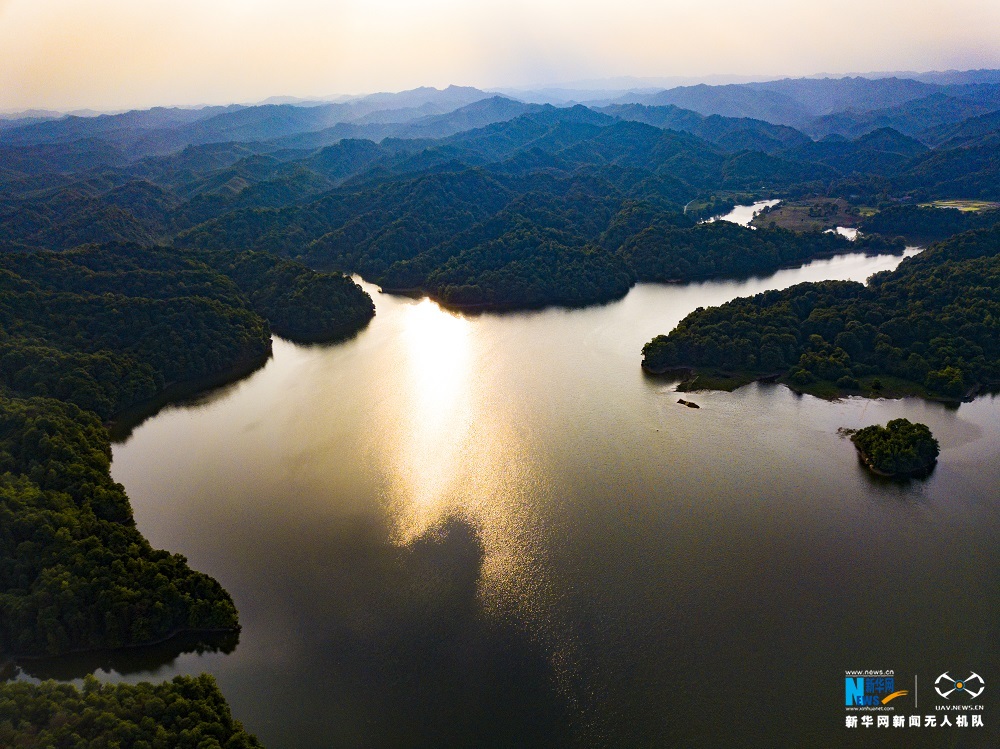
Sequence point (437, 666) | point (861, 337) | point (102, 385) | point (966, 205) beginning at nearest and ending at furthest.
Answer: point (437, 666) < point (102, 385) < point (861, 337) < point (966, 205)

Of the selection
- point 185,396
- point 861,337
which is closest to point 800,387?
point 861,337

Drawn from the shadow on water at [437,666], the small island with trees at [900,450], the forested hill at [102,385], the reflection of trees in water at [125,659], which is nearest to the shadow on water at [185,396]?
the forested hill at [102,385]

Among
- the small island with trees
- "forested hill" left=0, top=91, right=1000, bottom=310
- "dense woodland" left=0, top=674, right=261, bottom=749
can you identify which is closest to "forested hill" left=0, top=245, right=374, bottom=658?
"dense woodland" left=0, top=674, right=261, bottom=749

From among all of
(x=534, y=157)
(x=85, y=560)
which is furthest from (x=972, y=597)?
(x=534, y=157)

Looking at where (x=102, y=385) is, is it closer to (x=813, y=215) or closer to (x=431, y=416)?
(x=431, y=416)

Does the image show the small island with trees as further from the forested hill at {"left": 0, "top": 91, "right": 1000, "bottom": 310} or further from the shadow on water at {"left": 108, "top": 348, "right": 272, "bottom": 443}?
the shadow on water at {"left": 108, "top": 348, "right": 272, "bottom": 443}

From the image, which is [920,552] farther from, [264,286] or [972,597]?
[264,286]
